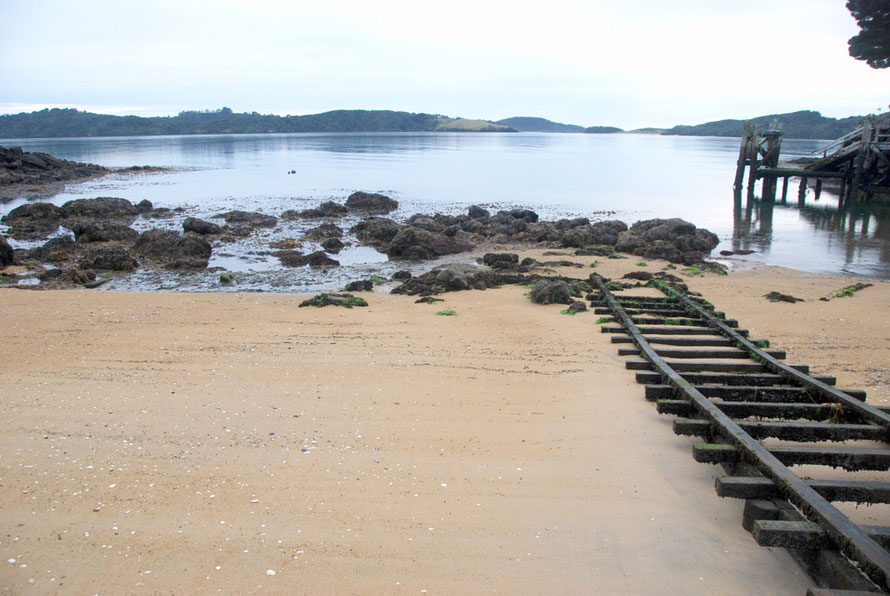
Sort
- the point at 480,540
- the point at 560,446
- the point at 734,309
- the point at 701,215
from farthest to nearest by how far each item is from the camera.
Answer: the point at 701,215 → the point at 734,309 → the point at 560,446 → the point at 480,540

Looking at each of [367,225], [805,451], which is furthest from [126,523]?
[367,225]

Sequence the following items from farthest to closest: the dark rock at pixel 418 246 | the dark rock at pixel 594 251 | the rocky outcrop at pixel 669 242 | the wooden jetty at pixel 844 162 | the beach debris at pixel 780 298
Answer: the wooden jetty at pixel 844 162, the dark rock at pixel 418 246, the dark rock at pixel 594 251, the rocky outcrop at pixel 669 242, the beach debris at pixel 780 298

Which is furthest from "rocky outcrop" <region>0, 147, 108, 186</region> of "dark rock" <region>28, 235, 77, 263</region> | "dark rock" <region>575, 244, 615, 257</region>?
"dark rock" <region>575, 244, 615, 257</region>

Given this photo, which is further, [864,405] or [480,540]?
[864,405]

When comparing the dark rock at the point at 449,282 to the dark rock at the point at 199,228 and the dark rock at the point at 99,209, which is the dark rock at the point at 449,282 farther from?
the dark rock at the point at 99,209

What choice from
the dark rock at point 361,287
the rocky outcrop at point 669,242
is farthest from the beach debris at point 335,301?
the rocky outcrop at point 669,242

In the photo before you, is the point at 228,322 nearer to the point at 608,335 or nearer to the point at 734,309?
the point at 608,335

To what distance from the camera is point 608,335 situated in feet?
23.7

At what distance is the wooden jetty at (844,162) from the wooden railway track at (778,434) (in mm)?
27185

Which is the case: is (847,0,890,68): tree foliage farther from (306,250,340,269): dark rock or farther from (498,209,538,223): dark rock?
(306,250,340,269): dark rock

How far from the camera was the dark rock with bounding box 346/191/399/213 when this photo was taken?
26.9 metres

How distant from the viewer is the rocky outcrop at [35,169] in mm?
38438

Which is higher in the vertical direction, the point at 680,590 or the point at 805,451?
the point at 805,451

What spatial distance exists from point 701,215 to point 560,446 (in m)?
26.3
